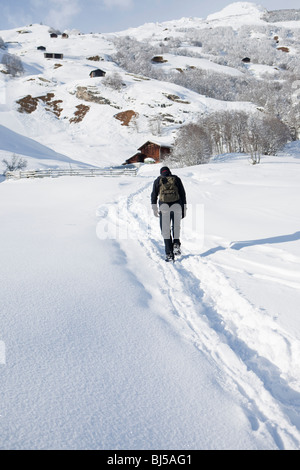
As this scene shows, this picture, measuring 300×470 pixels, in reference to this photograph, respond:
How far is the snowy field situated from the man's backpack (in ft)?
3.93

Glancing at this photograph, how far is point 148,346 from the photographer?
243 centimetres

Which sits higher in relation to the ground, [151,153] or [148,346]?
[151,153]

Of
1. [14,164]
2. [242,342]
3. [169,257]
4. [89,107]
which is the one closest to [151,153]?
[14,164]

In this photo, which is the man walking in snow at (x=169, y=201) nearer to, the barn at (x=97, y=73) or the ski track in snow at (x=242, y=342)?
the ski track in snow at (x=242, y=342)

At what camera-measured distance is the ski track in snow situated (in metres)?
1.86

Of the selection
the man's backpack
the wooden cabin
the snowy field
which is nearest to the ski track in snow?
the snowy field

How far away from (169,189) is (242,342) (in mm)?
3078

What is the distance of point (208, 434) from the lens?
161 cm

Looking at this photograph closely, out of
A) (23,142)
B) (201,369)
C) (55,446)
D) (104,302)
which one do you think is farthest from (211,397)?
(23,142)

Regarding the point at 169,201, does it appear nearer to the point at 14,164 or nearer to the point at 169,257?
the point at 169,257

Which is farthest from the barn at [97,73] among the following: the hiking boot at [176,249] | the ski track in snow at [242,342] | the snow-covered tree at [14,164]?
the ski track in snow at [242,342]

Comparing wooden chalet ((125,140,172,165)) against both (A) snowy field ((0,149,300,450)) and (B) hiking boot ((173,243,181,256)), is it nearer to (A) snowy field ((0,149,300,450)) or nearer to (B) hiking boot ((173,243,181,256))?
(B) hiking boot ((173,243,181,256))

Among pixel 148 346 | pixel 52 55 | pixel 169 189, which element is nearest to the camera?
pixel 148 346

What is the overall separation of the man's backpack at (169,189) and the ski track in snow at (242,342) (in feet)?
4.25
